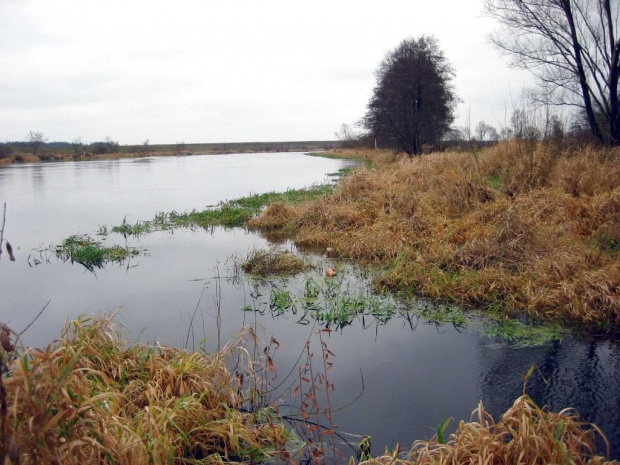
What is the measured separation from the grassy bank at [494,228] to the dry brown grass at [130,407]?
11.5 feet

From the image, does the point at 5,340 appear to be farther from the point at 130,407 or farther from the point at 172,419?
the point at 130,407

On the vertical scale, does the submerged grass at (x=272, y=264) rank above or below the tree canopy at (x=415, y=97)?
below

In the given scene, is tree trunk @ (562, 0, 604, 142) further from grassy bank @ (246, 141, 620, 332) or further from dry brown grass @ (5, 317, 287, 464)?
dry brown grass @ (5, 317, 287, 464)

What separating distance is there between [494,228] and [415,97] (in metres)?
20.9

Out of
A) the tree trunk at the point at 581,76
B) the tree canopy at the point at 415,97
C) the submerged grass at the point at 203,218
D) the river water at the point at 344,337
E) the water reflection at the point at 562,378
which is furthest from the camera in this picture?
the tree canopy at the point at 415,97

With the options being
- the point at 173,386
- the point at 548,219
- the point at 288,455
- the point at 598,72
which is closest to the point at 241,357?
the point at 173,386

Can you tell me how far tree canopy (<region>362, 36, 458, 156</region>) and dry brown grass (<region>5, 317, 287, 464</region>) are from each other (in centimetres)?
2376

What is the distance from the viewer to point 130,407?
3.68 m

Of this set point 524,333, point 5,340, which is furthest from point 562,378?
point 5,340

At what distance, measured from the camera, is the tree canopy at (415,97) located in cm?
2705

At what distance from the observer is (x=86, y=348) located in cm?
414

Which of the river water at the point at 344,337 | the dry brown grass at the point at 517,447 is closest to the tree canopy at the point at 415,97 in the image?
the river water at the point at 344,337

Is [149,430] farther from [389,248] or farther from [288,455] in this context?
[389,248]

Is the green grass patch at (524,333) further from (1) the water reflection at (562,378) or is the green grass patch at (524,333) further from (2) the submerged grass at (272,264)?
(2) the submerged grass at (272,264)
